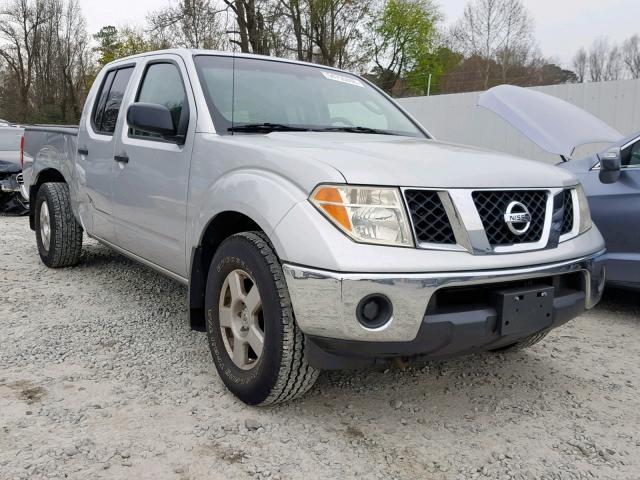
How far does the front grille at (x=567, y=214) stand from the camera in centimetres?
280

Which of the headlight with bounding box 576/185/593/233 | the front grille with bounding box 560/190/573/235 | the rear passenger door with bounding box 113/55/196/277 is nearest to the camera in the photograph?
the front grille with bounding box 560/190/573/235

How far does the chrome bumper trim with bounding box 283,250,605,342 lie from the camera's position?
87.0 inches

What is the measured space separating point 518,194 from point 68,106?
48981 millimetres

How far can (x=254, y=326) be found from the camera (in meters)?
2.67


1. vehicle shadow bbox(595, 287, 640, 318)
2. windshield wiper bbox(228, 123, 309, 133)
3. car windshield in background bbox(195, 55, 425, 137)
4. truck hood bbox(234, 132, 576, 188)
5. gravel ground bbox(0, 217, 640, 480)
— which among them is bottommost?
gravel ground bbox(0, 217, 640, 480)

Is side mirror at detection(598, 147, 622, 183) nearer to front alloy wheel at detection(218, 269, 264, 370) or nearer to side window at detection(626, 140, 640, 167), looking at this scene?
side window at detection(626, 140, 640, 167)

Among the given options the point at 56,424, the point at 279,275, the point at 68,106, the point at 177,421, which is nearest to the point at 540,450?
the point at 279,275

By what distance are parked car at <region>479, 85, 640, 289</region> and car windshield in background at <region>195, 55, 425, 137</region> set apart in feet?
4.40

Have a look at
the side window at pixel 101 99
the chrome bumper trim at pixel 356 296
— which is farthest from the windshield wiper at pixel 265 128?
the side window at pixel 101 99

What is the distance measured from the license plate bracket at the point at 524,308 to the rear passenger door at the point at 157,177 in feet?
5.58

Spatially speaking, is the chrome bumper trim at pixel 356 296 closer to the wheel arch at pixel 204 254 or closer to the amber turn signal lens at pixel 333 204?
the amber turn signal lens at pixel 333 204

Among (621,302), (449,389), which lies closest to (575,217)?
(449,389)

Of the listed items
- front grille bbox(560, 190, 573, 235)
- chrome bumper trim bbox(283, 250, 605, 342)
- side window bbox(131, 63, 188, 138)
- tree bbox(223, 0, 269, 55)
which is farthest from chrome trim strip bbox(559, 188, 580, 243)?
tree bbox(223, 0, 269, 55)

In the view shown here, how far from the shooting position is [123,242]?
13.4 feet
